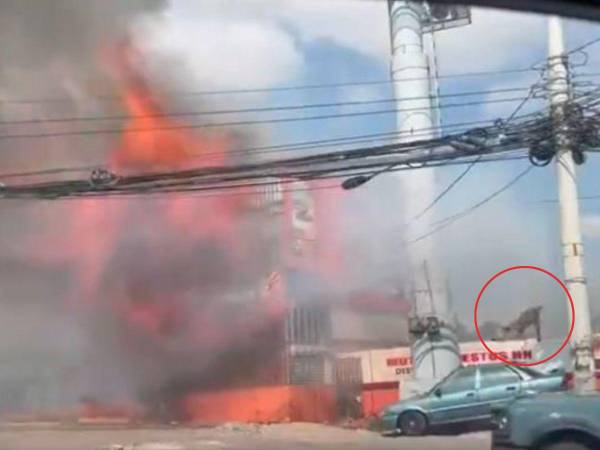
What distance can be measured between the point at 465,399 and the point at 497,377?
258 mm

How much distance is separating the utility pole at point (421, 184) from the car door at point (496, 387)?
347 millimetres

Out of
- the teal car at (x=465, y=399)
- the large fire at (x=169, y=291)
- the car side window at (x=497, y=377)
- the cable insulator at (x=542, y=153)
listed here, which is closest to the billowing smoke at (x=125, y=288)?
the large fire at (x=169, y=291)

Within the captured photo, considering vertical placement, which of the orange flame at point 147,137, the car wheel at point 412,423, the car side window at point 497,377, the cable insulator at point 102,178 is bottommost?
the car wheel at point 412,423

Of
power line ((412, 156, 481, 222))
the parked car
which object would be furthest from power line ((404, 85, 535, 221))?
the parked car

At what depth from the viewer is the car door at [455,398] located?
587 cm

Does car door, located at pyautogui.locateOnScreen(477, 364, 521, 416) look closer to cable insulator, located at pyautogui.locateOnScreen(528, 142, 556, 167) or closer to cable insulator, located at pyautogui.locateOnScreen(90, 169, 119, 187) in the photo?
A: cable insulator, located at pyautogui.locateOnScreen(528, 142, 556, 167)

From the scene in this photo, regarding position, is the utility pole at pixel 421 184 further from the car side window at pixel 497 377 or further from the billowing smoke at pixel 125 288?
the billowing smoke at pixel 125 288

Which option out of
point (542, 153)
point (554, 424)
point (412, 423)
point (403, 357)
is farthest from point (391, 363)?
point (542, 153)

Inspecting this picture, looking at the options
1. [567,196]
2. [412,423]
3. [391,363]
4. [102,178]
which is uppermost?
[102,178]

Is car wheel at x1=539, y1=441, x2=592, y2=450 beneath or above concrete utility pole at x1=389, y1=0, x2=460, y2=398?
beneath

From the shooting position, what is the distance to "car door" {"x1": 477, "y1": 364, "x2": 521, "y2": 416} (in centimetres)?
565

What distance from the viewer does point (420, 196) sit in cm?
673

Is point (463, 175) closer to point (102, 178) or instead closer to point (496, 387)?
point (496, 387)

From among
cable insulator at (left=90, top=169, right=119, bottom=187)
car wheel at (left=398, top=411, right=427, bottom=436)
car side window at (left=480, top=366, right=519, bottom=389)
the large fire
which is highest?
cable insulator at (left=90, top=169, right=119, bottom=187)
